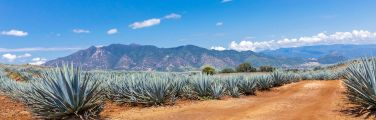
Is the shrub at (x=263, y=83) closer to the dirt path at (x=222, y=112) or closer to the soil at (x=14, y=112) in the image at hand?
the dirt path at (x=222, y=112)

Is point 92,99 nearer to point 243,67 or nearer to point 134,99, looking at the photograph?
point 134,99

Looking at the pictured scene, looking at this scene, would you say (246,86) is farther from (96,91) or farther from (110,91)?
(96,91)

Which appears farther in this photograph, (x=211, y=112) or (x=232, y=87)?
(x=232, y=87)

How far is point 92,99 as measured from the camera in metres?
10.3

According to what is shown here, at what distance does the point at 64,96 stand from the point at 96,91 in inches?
58.7

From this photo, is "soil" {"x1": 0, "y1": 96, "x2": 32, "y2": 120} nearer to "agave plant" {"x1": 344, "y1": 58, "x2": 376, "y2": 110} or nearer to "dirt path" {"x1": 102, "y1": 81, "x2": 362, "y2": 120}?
"dirt path" {"x1": 102, "y1": 81, "x2": 362, "y2": 120}

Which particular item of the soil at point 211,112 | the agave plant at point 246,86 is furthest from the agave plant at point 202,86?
the agave plant at point 246,86

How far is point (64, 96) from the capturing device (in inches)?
383

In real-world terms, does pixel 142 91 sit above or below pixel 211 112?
above

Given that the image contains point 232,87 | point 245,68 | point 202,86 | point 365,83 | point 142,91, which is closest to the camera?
point 365,83

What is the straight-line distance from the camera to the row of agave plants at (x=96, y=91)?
9820 millimetres

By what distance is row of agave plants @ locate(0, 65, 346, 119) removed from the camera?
9.82 m

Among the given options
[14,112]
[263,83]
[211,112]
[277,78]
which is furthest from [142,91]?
[277,78]

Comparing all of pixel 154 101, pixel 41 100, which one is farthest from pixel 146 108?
pixel 41 100
